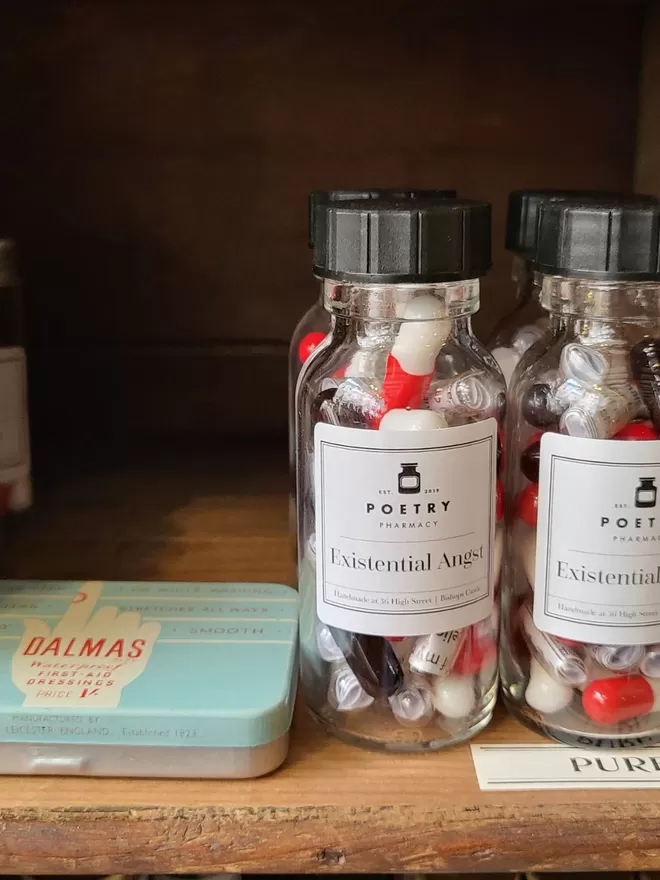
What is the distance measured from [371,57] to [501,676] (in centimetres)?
51

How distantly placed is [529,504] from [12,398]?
1.16ft

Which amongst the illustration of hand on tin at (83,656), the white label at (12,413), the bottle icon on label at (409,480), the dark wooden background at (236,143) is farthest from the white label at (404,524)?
the dark wooden background at (236,143)

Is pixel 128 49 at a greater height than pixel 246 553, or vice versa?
A: pixel 128 49

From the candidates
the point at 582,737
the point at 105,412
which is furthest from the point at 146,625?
the point at 105,412

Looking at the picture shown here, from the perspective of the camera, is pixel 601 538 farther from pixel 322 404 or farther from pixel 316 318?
pixel 316 318

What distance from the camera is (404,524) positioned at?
1.28 ft

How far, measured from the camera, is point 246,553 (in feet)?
1.98

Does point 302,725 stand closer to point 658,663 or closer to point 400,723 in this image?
point 400,723

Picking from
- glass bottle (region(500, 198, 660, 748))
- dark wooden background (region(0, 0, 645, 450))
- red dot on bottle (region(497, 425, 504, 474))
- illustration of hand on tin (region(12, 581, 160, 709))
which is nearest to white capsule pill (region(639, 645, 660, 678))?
glass bottle (region(500, 198, 660, 748))

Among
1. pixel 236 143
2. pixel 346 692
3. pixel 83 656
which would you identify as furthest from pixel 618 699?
pixel 236 143

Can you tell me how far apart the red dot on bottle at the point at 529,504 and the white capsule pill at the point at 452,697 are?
8 cm

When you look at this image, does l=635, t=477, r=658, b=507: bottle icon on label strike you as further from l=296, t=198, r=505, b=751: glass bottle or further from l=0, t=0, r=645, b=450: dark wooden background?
l=0, t=0, r=645, b=450: dark wooden background

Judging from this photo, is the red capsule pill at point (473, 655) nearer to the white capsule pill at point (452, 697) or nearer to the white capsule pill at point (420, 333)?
the white capsule pill at point (452, 697)

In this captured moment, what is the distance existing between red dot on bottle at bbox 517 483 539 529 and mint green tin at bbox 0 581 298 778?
13 cm
